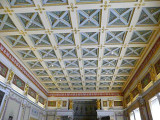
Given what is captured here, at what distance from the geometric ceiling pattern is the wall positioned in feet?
8.33

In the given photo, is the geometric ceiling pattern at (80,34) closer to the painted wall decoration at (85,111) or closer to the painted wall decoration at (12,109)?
the painted wall decoration at (12,109)

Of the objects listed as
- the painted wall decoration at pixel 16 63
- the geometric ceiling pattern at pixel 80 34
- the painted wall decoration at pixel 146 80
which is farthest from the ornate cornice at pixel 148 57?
the painted wall decoration at pixel 16 63

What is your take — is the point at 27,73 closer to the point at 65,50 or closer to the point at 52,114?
the point at 65,50

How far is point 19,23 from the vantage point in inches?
302

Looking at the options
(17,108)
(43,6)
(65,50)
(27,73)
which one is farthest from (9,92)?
(43,6)

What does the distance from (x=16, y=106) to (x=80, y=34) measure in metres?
7.01

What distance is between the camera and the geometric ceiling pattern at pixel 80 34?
22.2 ft

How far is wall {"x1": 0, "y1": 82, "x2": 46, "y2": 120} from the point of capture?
8.84m

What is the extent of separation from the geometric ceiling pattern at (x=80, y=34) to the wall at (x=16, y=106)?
8.33 feet

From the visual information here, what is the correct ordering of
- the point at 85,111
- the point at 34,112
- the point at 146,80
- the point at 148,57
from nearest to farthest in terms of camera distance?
1. the point at 148,57
2. the point at 146,80
3. the point at 34,112
4. the point at 85,111

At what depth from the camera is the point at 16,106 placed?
10.4 m

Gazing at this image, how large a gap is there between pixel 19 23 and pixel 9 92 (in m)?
4.69

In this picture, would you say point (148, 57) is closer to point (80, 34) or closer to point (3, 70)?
point (80, 34)

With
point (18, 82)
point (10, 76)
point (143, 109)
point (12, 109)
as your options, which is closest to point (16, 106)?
point (12, 109)
